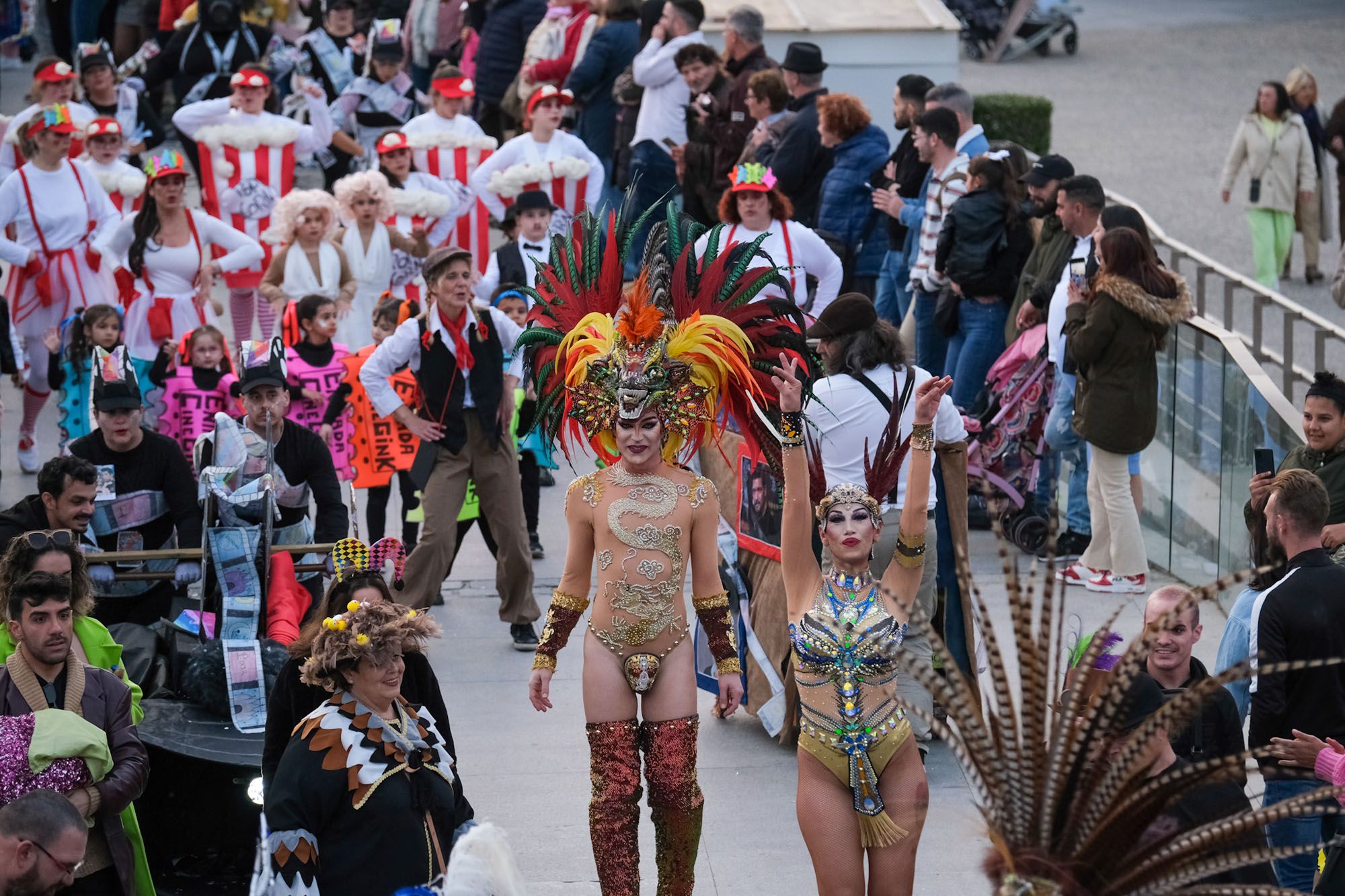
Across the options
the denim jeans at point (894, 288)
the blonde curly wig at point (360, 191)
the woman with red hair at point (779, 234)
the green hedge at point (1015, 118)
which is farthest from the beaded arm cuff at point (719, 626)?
the green hedge at point (1015, 118)

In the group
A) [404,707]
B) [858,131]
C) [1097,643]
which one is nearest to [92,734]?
[404,707]

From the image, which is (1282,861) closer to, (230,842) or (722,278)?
(722,278)

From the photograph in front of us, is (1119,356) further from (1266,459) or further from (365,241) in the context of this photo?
(365,241)

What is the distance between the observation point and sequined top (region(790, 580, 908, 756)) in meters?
5.52

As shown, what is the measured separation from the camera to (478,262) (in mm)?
14586

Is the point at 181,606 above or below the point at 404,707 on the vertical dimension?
below

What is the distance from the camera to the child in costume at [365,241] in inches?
485

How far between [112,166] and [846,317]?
800cm

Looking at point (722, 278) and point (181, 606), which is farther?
point (181, 606)

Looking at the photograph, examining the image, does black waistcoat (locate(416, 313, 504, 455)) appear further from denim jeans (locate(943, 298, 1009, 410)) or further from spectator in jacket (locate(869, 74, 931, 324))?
spectator in jacket (locate(869, 74, 931, 324))

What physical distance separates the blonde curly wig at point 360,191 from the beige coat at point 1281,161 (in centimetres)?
753

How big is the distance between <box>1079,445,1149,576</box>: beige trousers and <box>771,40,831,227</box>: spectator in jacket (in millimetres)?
3354

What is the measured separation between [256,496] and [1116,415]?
4485mm

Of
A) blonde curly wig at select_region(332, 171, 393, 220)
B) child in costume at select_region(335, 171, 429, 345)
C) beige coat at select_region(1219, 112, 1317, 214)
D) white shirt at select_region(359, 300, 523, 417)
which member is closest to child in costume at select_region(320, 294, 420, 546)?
white shirt at select_region(359, 300, 523, 417)
